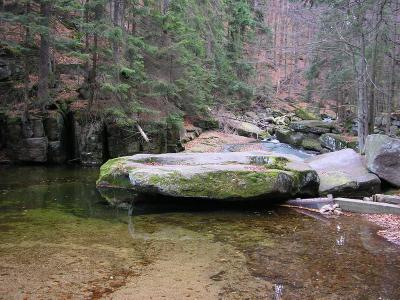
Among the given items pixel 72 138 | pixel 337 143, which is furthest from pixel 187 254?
pixel 337 143

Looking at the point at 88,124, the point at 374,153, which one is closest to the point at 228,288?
the point at 374,153

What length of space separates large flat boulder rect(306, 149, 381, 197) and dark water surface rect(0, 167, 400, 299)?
2.05m

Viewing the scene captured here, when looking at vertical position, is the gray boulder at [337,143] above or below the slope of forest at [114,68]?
below

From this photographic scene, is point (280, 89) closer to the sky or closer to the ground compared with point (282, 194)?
closer to the sky

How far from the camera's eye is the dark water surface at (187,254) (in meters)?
5.58

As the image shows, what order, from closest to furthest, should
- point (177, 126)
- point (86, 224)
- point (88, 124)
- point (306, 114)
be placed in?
1. point (86, 224)
2. point (88, 124)
3. point (177, 126)
4. point (306, 114)

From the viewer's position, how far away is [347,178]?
39.6ft

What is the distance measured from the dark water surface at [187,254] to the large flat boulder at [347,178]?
2.05 metres

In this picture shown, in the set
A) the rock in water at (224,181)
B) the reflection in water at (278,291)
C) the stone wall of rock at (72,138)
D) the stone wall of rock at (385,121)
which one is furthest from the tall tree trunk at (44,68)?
the stone wall of rock at (385,121)

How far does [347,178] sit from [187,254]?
6.81 meters

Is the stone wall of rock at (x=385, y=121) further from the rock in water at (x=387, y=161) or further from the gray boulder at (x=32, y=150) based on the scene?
the gray boulder at (x=32, y=150)

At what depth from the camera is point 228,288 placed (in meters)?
5.64

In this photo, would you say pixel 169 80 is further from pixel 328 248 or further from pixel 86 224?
pixel 328 248

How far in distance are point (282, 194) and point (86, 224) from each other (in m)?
4.88
